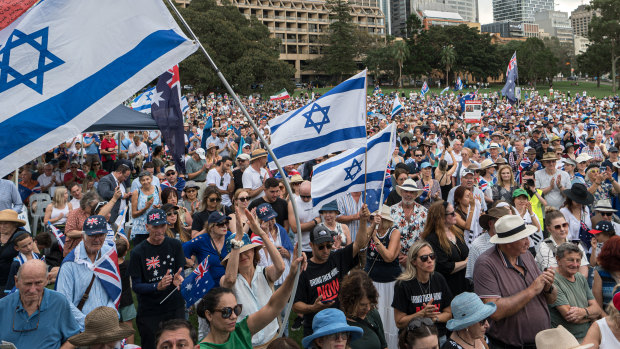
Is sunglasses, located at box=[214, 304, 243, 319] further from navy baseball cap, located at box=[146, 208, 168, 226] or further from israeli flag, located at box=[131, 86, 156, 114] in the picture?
israeli flag, located at box=[131, 86, 156, 114]

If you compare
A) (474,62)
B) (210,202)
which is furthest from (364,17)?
(210,202)

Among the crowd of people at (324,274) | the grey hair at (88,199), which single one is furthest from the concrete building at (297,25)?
the grey hair at (88,199)

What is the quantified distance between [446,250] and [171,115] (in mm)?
3071

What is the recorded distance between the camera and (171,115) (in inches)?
227

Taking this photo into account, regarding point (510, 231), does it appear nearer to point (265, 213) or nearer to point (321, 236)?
point (321, 236)

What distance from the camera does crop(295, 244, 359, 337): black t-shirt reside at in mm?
5079

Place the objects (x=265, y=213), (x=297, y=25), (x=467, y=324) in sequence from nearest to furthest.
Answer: (x=467, y=324) → (x=265, y=213) → (x=297, y=25)

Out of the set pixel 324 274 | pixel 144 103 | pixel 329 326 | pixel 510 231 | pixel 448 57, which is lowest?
pixel 324 274

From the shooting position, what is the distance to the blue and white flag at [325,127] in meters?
5.96

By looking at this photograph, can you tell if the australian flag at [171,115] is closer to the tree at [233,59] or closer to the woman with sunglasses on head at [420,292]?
the woman with sunglasses on head at [420,292]

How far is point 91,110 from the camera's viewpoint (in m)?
3.67

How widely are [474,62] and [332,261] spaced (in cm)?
9873

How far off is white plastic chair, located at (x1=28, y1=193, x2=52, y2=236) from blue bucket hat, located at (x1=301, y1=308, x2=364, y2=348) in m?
8.11

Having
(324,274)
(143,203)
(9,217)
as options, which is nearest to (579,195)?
(324,274)
